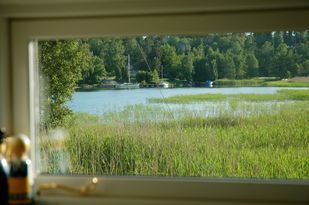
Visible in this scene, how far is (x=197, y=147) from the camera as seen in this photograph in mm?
1519

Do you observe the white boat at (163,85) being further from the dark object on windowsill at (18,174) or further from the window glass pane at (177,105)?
the dark object on windowsill at (18,174)

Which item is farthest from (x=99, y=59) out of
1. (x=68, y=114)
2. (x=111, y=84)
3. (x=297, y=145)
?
(x=297, y=145)

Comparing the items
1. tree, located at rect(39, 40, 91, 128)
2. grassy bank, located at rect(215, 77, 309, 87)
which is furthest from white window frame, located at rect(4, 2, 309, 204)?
grassy bank, located at rect(215, 77, 309, 87)

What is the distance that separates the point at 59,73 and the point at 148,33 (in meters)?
0.34

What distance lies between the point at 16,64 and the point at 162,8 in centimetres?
52

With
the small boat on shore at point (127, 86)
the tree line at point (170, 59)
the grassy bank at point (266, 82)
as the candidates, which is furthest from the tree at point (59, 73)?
the grassy bank at point (266, 82)

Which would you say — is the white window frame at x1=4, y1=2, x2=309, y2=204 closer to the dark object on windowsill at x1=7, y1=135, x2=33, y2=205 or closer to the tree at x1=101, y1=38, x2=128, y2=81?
the tree at x1=101, y1=38, x2=128, y2=81

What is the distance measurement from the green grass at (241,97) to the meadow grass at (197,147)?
0.08ft

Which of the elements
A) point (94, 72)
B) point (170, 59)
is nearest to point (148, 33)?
point (170, 59)

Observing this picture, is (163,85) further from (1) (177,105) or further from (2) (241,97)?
(2) (241,97)

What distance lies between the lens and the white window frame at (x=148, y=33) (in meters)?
1.41

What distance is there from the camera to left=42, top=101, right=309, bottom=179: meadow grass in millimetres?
1468

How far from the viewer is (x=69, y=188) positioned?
4.91ft

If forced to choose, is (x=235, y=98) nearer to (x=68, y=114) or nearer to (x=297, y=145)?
(x=297, y=145)
